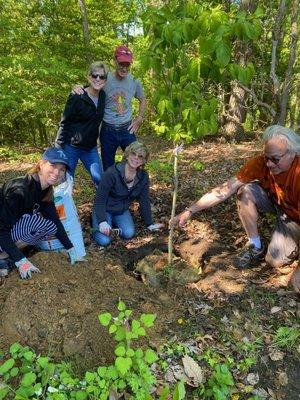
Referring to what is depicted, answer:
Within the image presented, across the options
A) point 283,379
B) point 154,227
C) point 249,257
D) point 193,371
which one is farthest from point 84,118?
point 283,379

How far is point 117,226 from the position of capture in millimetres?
4852

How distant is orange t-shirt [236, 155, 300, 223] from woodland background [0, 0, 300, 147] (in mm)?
597

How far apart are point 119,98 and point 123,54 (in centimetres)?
58

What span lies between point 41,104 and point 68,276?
7068 mm

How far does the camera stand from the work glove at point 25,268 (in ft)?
10.3

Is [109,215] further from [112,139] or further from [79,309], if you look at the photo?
[79,309]

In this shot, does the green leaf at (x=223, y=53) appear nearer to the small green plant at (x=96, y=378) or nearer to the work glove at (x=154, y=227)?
the small green plant at (x=96, y=378)

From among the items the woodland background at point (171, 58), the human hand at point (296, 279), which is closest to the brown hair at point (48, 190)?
the woodland background at point (171, 58)

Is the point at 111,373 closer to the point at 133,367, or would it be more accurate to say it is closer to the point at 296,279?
the point at 133,367

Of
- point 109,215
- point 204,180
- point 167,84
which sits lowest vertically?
point 204,180

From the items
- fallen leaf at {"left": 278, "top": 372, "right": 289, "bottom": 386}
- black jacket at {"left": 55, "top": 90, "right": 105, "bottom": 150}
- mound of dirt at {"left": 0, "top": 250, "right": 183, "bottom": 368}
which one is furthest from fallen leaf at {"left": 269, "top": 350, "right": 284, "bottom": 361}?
Answer: black jacket at {"left": 55, "top": 90, "right": 105, "bottom": 150}

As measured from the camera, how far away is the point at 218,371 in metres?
2.68

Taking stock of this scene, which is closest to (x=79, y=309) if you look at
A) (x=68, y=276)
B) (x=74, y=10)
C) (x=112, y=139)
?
(x=68, y=276)

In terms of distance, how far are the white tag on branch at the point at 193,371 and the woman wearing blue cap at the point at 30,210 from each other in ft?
4.73
